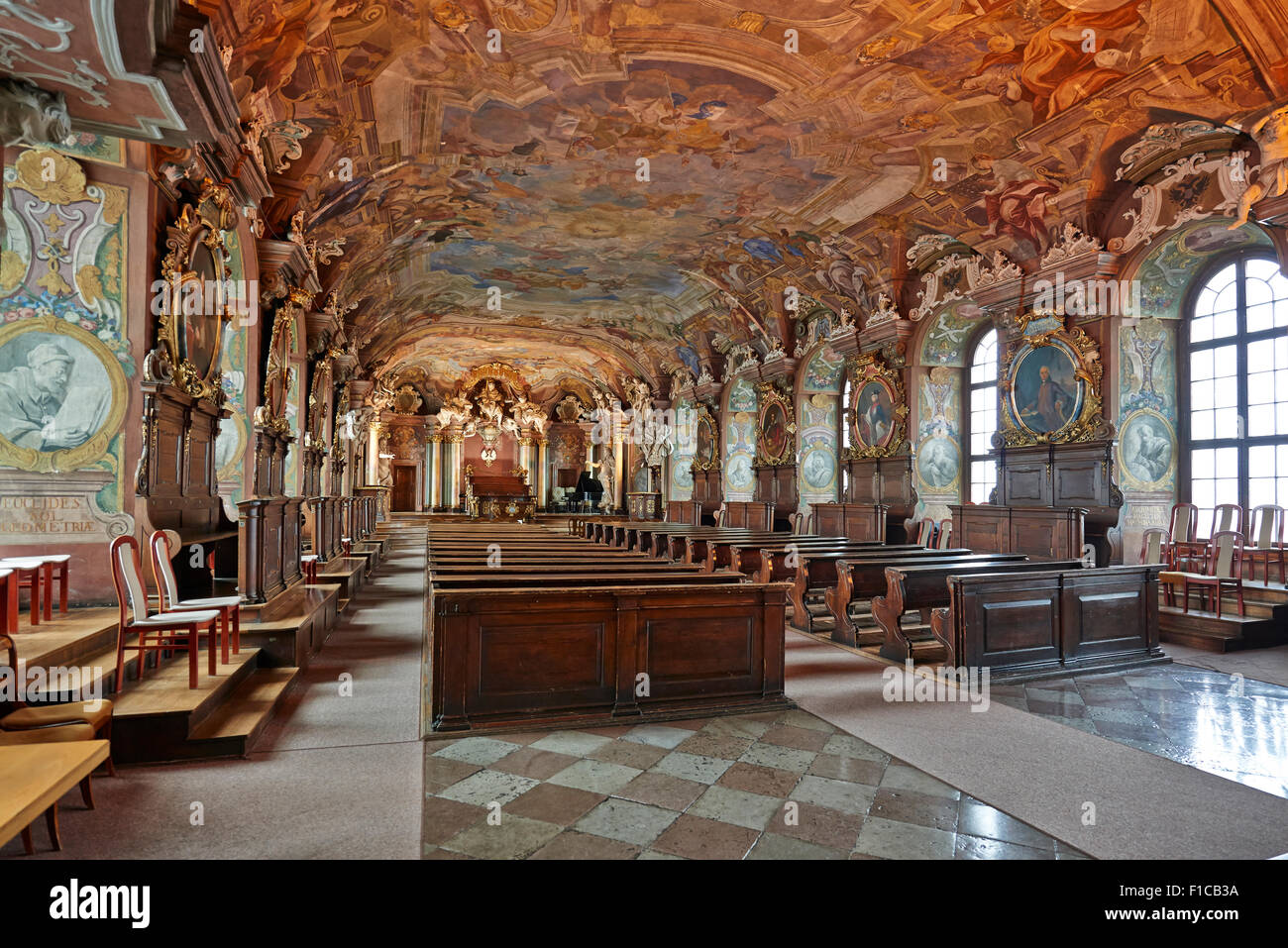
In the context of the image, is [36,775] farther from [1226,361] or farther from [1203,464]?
[1226,361]

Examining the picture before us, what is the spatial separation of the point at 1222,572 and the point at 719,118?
26.4 feet

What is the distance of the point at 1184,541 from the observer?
29.1 feet

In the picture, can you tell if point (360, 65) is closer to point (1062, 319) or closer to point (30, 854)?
point (30, 854)

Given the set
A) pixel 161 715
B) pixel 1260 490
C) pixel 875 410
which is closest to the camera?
pixel 161 715

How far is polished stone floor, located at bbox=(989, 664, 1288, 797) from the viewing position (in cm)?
A: 399

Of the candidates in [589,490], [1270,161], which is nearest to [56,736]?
[1270,161]

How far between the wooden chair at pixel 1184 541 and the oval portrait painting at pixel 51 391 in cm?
1151

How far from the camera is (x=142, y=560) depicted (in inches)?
229

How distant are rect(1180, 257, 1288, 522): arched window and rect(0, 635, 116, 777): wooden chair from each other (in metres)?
11.8

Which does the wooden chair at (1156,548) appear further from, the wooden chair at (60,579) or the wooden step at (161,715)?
the wooden chair at (60,579)

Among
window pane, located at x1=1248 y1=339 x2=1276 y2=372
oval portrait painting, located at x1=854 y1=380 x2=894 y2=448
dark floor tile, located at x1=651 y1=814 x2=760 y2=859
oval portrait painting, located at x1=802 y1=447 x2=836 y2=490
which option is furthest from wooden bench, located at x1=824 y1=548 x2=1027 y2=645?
oval portrait painting, located at x1=802 y1=447 x2=836 y2=490

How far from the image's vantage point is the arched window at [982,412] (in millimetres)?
12547

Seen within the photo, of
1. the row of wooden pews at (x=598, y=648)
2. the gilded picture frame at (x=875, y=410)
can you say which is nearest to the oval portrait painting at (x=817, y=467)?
the gilded picture frame at (x=875, y=410)

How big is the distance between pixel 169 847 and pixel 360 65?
7.76 metres
